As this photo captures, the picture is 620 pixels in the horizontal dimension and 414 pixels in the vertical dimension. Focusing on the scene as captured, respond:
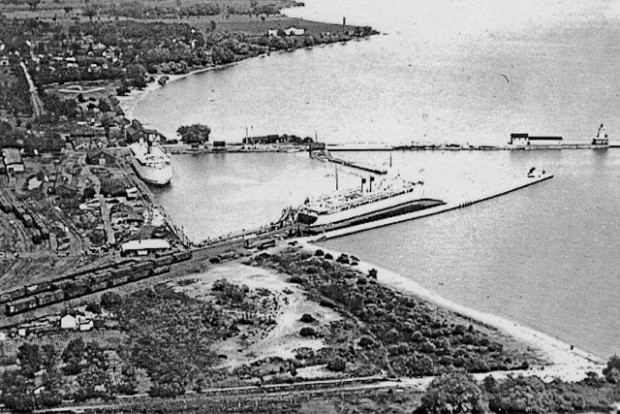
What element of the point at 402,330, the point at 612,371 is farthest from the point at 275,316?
the point at 612,371

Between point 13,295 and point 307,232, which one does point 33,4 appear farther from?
point 13,295

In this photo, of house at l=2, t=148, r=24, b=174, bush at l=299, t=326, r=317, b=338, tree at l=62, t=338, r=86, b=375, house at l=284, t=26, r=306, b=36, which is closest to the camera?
tree at l=62, t=338, r=86, b=375

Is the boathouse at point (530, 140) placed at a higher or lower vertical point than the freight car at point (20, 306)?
higher

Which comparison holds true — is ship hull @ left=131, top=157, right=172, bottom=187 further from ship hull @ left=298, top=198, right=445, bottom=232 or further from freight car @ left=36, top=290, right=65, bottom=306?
freight car @ left=36, top=290, right=65, bottom=306

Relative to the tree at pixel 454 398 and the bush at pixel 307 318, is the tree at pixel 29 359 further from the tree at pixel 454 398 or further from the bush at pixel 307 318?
the tree at pixel 454 398

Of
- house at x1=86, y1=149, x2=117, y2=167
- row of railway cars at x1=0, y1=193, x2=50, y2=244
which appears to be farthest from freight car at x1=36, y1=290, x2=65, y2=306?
house at x1=86, y1=149, x2=117, y2=167

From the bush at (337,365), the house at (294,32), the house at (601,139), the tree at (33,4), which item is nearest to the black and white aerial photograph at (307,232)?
the bush at (337,365)
